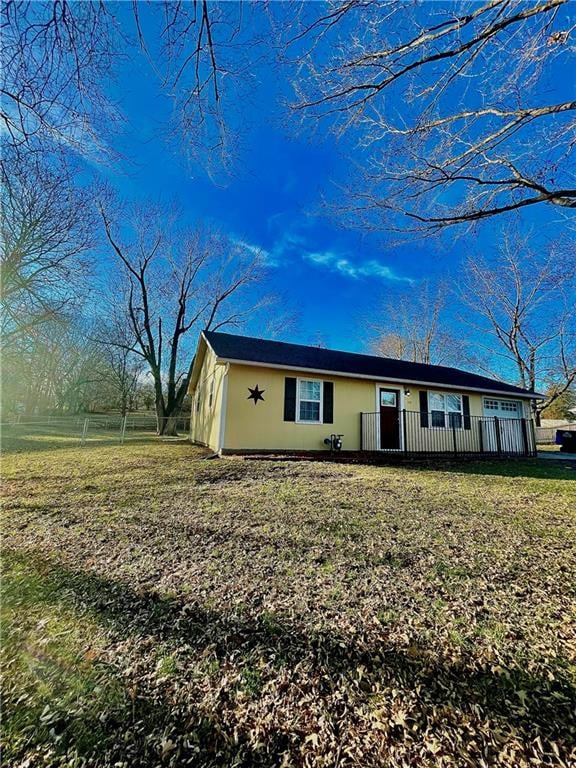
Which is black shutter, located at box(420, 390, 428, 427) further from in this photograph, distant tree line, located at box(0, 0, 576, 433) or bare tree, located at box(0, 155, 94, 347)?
bare tree, located at box(0, 155, 94, 347)

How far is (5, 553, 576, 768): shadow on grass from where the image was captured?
131 centimetres

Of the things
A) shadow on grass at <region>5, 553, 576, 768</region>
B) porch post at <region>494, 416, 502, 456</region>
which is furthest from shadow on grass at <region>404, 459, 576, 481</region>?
shadow on grass at <region>5, 553, 576, 768</region>

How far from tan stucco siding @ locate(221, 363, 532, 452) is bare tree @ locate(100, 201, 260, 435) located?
29.8 feet

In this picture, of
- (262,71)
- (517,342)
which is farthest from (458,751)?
(517,342)

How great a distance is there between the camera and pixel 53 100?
9.75 ft

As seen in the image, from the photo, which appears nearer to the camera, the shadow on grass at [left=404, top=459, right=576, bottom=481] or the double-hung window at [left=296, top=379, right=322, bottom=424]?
the shadow on grass at [left=404, top=459, right=576, bottom=481]

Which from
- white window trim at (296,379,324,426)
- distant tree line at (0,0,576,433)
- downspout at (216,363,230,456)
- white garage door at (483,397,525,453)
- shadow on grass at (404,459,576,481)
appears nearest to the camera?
distant tree line at (0,0,576,433)

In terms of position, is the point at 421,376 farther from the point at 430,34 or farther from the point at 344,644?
the point at 344,644

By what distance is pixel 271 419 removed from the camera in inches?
362

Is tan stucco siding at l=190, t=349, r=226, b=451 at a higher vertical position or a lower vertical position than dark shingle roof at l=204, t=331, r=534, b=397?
lower

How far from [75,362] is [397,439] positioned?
27.0 meters

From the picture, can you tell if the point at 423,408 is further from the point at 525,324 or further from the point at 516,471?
the point at 525,324

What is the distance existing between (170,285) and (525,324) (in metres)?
21.4

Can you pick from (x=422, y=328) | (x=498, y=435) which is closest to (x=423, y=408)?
(x=498, y=435)
